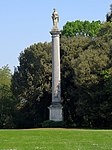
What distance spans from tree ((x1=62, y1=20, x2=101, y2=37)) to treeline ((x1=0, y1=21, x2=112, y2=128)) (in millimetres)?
14822

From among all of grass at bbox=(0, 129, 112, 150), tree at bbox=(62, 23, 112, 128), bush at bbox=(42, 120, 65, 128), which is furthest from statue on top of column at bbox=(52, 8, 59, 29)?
grass at bbox=(0, 129, 112, 150)

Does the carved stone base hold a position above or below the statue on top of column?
below

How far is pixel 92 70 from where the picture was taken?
47000 mm

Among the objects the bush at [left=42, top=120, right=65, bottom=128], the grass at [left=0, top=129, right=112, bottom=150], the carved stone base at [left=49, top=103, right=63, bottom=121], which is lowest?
the grass at [left=0, top=129, right=112, bottom=150]

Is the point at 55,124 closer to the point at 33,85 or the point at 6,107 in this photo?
the point at 33,85

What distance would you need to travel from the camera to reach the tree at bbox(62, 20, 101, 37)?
69.5 m

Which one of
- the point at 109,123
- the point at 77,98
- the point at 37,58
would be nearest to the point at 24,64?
the point at 37,58

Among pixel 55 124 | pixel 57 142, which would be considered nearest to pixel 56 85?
pixel 55 124

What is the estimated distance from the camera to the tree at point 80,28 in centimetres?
6950

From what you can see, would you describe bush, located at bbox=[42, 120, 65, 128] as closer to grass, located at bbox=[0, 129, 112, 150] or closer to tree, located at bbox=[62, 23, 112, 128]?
tree, located at bbox=[62, 23, 112, 128]

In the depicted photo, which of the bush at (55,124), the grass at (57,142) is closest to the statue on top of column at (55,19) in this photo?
the bush at (55,124)

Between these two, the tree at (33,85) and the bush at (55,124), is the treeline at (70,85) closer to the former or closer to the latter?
the tree at (33,85)

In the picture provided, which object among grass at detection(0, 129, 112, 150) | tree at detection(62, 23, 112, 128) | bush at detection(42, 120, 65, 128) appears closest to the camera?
grass at detection(0, 129, 112, 150)

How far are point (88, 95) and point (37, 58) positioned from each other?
33.4 ft
